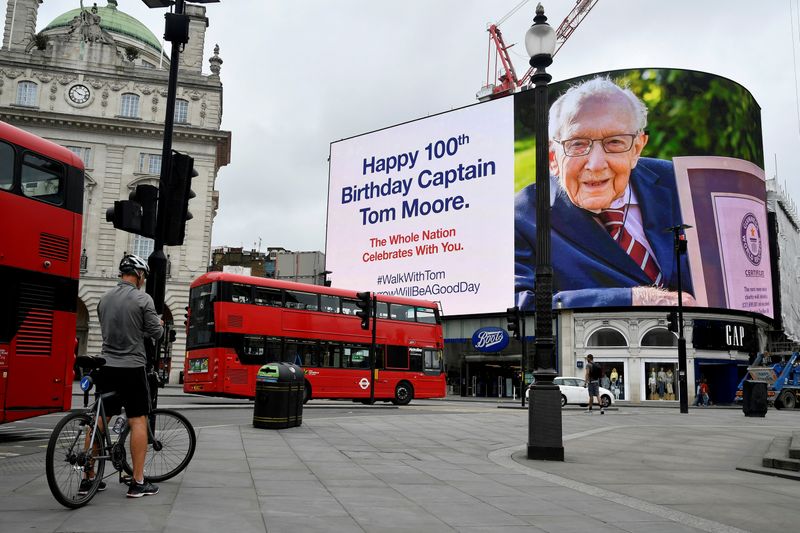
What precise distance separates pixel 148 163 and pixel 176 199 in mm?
43336

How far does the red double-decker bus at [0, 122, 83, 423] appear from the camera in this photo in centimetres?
921

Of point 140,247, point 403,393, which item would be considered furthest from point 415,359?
point 140,247

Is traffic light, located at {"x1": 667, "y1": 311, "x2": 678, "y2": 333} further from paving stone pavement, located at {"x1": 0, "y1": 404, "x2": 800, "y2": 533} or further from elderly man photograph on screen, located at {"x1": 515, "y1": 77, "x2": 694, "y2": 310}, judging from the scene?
paving stone pavement, located at {"x1": 0, "y1": 404, "x2": 800, "y2": 533}

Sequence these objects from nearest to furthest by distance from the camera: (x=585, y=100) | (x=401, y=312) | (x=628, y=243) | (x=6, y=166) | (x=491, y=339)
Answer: (x=6, y=166) < (x=401, y=312) < (x=628, y=243) < (x=585, y=100) < (x=491, y=339)

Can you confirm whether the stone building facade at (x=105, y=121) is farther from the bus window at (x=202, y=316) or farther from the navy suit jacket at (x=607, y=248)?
the bus window at (x=202, y=316)

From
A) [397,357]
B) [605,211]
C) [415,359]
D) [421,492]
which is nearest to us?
[421,492]

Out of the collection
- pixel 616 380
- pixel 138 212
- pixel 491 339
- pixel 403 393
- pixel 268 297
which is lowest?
pixel 403 393

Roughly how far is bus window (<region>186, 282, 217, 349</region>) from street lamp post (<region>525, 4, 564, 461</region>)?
1268 cm

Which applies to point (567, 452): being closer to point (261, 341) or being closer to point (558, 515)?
point (558, 515)

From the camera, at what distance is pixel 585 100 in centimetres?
4212

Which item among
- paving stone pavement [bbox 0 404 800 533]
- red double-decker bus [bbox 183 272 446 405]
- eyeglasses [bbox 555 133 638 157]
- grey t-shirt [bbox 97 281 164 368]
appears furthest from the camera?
eyeglasses [bbox 555 133 638 157]

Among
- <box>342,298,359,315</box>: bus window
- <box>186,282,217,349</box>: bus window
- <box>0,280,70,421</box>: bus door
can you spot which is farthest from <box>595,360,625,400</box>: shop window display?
<box>0,280,70,421</box>: bus door

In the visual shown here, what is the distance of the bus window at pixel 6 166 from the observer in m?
9.17

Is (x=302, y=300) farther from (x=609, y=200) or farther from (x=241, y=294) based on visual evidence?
(x=609, y=200)
